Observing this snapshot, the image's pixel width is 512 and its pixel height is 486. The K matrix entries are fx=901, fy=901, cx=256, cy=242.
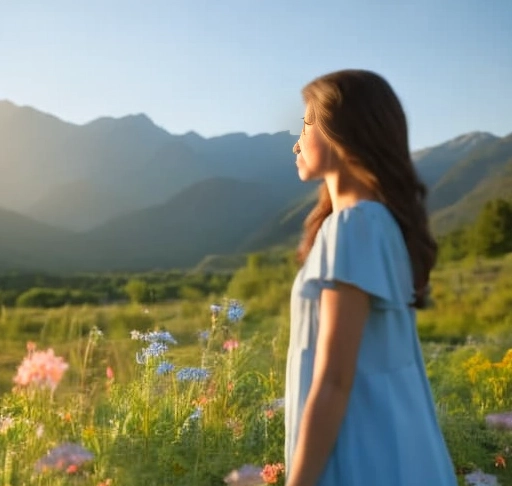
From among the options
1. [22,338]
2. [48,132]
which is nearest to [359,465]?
[22,338]

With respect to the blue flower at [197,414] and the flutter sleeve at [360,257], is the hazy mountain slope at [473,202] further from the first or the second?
the flutter sleeve at [360,257]

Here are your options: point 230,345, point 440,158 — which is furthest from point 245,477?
point 440,158

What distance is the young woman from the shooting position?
112 centimetres

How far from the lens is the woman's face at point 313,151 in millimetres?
1227

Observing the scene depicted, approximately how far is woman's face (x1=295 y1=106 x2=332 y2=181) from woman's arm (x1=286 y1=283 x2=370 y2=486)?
0.65 feet

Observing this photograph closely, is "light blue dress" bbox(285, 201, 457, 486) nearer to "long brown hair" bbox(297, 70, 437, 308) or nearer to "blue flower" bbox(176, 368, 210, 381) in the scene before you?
"long brown hair" bbox(297, 70, 437, 308)

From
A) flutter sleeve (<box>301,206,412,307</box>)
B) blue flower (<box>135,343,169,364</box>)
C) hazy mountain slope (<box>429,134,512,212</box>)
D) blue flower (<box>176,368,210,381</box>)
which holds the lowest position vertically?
blue flower (<box>176,368,210,381</box>)

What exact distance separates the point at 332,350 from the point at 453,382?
3.47 metres

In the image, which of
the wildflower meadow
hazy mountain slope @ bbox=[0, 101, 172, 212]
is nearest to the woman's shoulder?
the wildflower meadow

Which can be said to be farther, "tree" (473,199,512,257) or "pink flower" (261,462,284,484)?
"tree" (473,199,512,257)

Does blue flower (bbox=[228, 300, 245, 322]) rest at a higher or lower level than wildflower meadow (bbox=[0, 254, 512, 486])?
higher

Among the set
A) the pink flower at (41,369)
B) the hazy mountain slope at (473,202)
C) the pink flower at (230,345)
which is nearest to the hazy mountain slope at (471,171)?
the hazy mountain slope at (473,202)

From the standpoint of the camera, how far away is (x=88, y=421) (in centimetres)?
289

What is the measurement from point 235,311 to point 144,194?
36.1 ft
